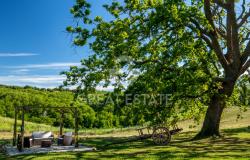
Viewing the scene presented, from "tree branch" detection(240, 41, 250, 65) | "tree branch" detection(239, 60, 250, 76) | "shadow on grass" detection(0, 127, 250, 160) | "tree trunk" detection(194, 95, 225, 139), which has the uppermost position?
"tree branch" detection(240, 41, 250, 65)

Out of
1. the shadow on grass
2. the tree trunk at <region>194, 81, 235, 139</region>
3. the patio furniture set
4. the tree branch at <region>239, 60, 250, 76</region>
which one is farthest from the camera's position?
the tree trunk at <region>194, 81, 235, 139</region>

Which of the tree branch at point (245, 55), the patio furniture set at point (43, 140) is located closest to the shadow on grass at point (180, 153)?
the patio furniture set at point (43, 140)

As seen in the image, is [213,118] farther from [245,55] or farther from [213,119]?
[245,55]

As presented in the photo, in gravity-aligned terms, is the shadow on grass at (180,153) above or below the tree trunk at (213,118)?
below

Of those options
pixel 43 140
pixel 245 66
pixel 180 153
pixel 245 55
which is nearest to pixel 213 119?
pixel 245 66

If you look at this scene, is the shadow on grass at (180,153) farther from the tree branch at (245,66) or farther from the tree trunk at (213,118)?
the tree branch at (245,66)

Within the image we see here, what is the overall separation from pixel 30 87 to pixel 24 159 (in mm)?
63790

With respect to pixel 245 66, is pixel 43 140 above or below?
below

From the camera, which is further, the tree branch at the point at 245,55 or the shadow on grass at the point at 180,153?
the tree branch at the point at 245,55

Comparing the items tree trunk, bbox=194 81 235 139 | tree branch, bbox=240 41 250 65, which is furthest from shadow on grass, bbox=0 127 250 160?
tree branch, bbox=240 41 250 65

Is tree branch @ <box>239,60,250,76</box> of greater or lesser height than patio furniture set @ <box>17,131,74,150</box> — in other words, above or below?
above

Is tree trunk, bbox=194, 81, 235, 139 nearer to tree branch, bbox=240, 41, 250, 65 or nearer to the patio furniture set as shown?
tree branch, bbox=240, 41, 250, 65

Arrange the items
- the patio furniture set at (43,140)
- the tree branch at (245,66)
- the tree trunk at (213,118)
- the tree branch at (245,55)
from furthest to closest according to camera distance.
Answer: the tree trunk at (213,118), the tree branch at (245,66), the tree branch at (245,55), the patio furniture set at (43,140)

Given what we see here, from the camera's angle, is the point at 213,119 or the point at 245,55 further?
the point at 213,119
